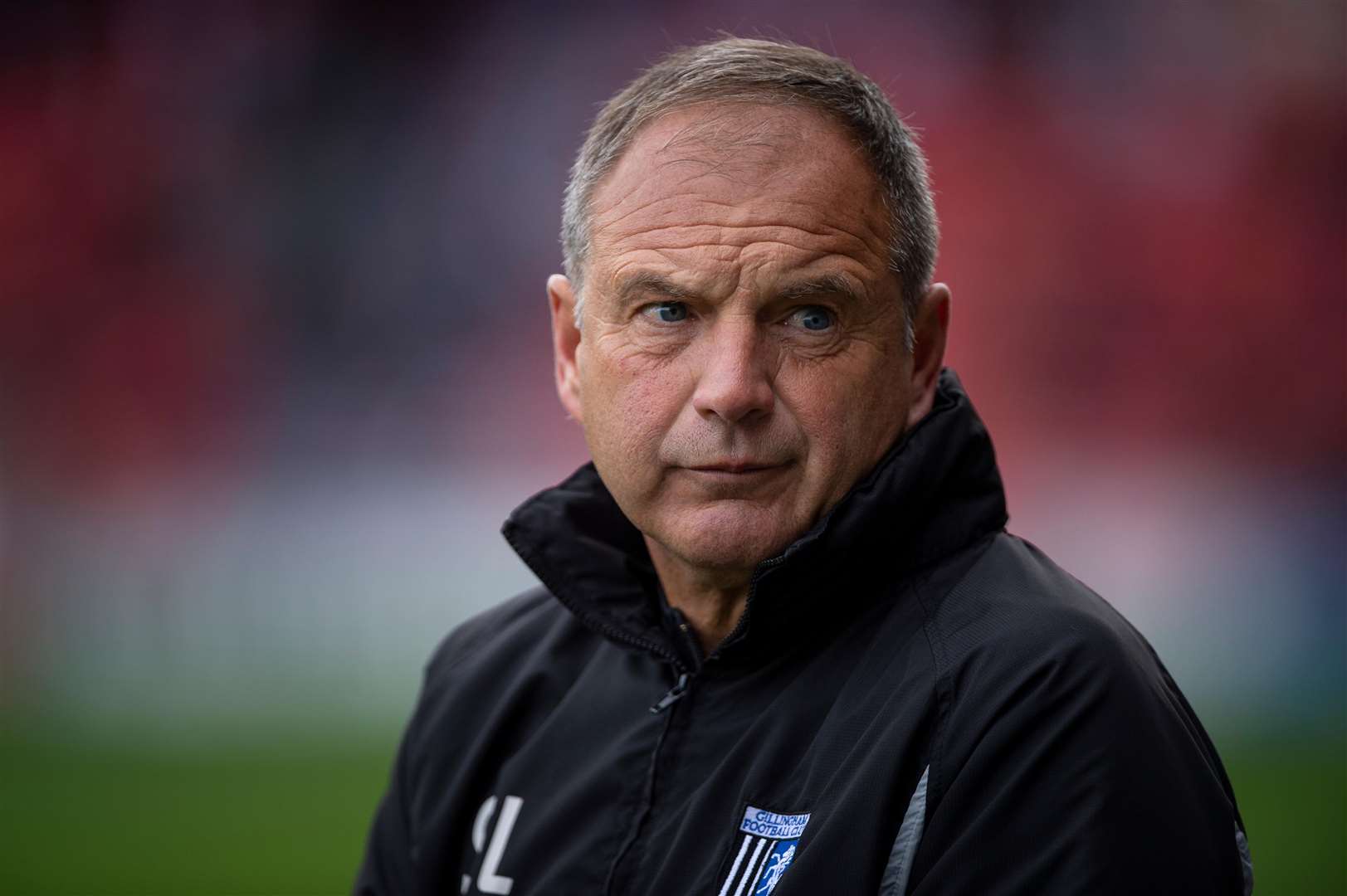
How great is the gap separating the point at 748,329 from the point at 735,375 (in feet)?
0.24

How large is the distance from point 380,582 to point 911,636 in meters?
5.60

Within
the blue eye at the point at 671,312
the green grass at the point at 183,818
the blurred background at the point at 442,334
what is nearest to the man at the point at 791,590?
the blue eye at the point at 671,312

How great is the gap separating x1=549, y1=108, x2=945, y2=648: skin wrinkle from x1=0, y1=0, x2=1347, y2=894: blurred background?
4867 millimetres

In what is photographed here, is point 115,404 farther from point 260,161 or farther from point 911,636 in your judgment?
point 911,636

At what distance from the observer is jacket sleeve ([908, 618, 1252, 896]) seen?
55.7 inches

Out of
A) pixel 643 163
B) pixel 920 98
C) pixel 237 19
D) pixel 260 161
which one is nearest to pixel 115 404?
pixel 260 161

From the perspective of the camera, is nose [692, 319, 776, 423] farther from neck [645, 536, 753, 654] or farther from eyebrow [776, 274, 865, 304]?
neck [645, 536, 753, 654]

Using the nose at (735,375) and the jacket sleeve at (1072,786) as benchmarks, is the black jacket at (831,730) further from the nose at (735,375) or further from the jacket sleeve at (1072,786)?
the nose at (735,375)

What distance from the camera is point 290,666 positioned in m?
6.88

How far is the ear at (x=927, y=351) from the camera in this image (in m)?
1.98

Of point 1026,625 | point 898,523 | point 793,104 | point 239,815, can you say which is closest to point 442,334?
point 239,815

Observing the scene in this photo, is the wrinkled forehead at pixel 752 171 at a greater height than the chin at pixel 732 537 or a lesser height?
greater

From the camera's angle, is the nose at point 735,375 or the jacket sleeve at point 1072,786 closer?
the jacket sleeve at point 1072,786

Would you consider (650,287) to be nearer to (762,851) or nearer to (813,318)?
(813,318)
